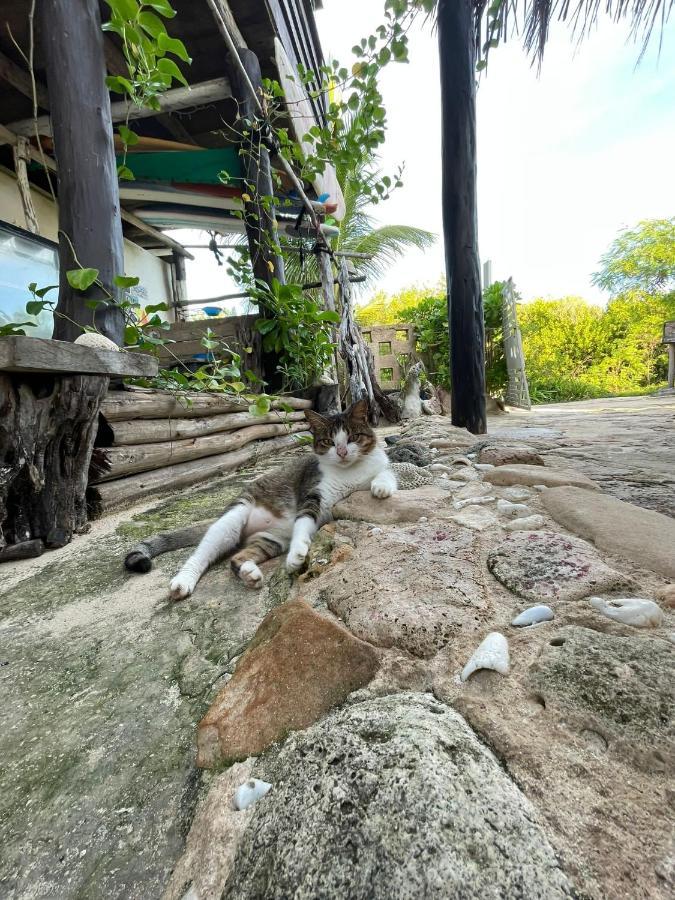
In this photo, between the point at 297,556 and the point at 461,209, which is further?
the point at 461,209

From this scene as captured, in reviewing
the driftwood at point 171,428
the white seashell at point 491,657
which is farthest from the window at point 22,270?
the white seashell at point 491,657

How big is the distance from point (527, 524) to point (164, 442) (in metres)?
2.40

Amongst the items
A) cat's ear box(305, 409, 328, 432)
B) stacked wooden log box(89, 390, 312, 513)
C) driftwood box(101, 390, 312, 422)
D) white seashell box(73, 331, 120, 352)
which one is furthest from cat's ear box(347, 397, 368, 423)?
white seashell box(73, 331, 120, 352)

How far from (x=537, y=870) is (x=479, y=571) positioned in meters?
0.70

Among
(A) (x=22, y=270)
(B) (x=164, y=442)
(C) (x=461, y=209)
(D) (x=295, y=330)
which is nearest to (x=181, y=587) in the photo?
(B) (x=164, y=442)

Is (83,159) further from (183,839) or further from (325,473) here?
(183,839)

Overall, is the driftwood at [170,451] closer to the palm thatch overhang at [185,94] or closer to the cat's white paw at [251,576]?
the cat's white paw at [251,576]

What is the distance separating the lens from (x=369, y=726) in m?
0.65

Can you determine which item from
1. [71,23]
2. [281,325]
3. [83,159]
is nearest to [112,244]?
[83,159]

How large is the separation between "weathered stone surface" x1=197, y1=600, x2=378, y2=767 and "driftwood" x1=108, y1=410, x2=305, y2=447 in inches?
75.5

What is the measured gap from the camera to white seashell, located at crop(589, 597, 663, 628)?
0.79 meters

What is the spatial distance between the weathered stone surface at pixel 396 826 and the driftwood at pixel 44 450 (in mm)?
1761

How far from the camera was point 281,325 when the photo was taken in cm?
416

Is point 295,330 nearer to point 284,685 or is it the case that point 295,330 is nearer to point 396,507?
point 396,507
